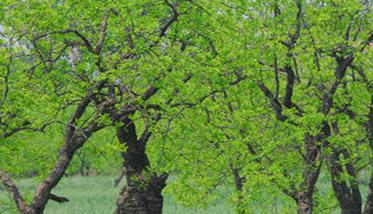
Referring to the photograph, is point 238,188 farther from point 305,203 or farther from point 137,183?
point 305,203

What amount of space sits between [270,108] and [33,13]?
8.36 metres

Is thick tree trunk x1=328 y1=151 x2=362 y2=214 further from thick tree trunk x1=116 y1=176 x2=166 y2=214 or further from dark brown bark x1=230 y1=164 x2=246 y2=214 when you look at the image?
thick tree trunk x1=116 y1=176 x2=166 y2=214

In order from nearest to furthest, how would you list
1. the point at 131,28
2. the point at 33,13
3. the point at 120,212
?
the point at 33,13 → the point at 131,28 → the point at 120,212

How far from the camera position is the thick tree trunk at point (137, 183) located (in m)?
20.9

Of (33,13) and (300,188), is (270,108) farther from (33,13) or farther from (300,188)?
(33,13)

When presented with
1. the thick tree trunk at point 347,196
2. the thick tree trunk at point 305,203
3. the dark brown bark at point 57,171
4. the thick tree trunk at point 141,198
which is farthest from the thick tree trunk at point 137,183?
the dark brown bark at point 57,171

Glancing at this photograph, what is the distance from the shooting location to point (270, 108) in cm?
2038

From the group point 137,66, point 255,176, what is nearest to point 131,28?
point 137,66

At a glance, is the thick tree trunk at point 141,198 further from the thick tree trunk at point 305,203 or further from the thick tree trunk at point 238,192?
the thick tree trunk at point 305,203

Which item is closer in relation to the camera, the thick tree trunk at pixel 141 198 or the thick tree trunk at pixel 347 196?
the thick tree trunk at pixel 347 196

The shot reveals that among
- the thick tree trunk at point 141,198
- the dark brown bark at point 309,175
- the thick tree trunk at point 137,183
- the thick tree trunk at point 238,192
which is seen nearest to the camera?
the dark brown bark at point 309,175

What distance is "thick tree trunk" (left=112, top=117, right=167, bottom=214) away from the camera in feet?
68.7

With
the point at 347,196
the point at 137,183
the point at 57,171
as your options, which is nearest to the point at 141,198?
the point at 137,183

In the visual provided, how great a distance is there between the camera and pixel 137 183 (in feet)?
70.5
